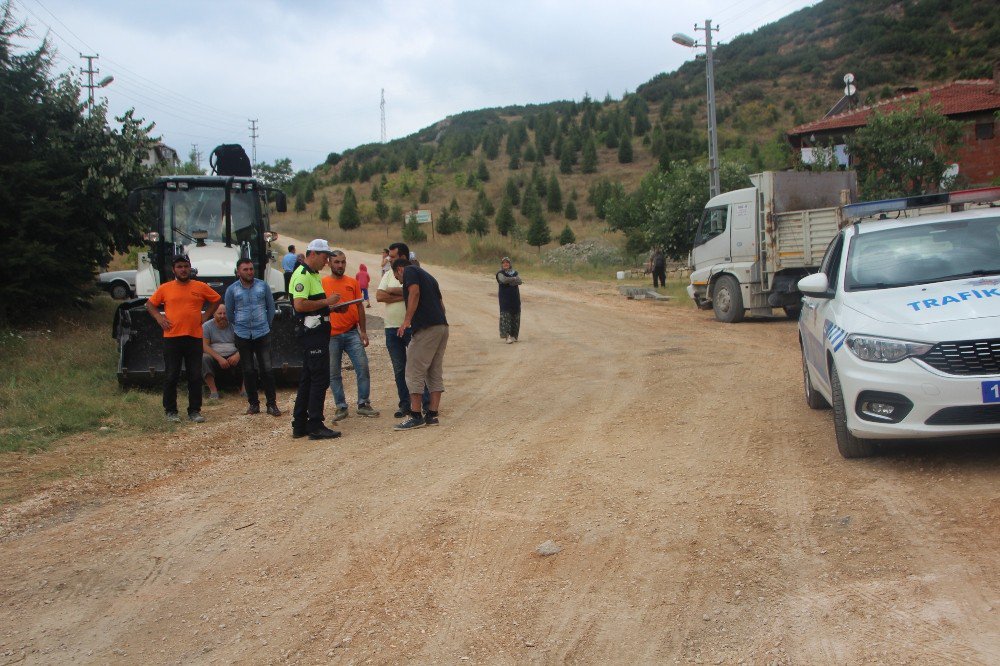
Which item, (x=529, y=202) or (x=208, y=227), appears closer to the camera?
(x=208, y=227)

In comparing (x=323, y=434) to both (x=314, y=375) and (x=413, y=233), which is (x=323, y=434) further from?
(x=413, y=233)

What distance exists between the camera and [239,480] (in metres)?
6.89

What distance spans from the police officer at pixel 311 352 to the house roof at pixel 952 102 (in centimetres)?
3656

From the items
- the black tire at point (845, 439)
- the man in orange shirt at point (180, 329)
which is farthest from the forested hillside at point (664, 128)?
the black tire at point (845, 439)

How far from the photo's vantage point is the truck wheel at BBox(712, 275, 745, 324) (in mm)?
19453

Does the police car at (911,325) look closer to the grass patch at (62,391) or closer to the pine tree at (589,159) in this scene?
the grass patch at (62,391)

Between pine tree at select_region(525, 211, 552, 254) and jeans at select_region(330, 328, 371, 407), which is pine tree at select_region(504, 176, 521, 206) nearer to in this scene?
pine tree at select_region(525, 211, 552, 254)

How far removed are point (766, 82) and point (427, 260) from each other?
58312 millimetres

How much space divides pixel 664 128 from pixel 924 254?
82171mm

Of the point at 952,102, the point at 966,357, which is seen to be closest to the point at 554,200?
the point at 952,102

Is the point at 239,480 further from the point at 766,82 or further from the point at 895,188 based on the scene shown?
the point at 766,82

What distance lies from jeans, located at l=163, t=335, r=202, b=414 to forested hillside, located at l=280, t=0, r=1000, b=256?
37.3 m

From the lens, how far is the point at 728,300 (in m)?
19.7

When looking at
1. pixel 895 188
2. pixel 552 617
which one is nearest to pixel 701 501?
pixel 552 617
